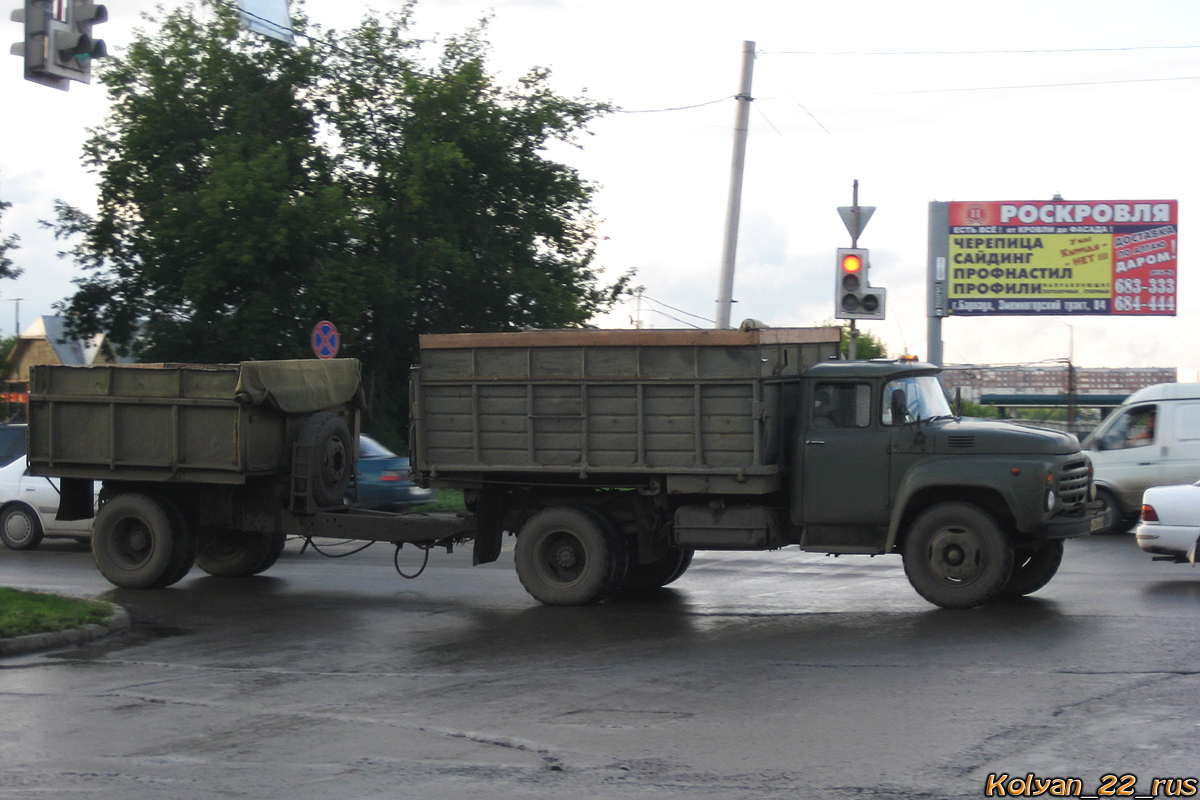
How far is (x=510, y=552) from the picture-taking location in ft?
59.1

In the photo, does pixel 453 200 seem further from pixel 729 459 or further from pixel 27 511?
pixel 729 459

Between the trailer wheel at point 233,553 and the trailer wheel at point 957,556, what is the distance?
25.0ft

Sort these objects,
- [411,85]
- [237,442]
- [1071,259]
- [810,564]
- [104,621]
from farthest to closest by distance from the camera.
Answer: [1071,259], [411,85], [810,564], [237,442], [104,621]

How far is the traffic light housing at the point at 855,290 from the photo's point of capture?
17.6 meters

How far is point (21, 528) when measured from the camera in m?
18.5

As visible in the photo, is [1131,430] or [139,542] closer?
[139,542]

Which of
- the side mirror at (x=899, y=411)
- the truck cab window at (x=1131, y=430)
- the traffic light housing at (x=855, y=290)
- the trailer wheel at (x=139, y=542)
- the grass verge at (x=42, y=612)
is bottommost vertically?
the grass verge at (x=42, y=612)

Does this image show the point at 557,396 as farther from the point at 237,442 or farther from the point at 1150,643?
the point at 1150,643

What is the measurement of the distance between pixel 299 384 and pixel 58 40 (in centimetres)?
413

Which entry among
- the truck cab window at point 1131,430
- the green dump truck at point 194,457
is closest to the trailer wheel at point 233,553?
the green dump truck at point 194,457

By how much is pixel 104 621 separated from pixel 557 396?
4.45 meters

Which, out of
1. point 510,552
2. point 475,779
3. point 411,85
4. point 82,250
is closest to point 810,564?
point 510,552

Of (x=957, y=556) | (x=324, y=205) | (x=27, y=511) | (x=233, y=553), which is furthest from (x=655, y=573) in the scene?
(x=324, y=205)

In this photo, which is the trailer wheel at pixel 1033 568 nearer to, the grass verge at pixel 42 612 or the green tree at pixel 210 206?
the grass verge at pixel 42 612
